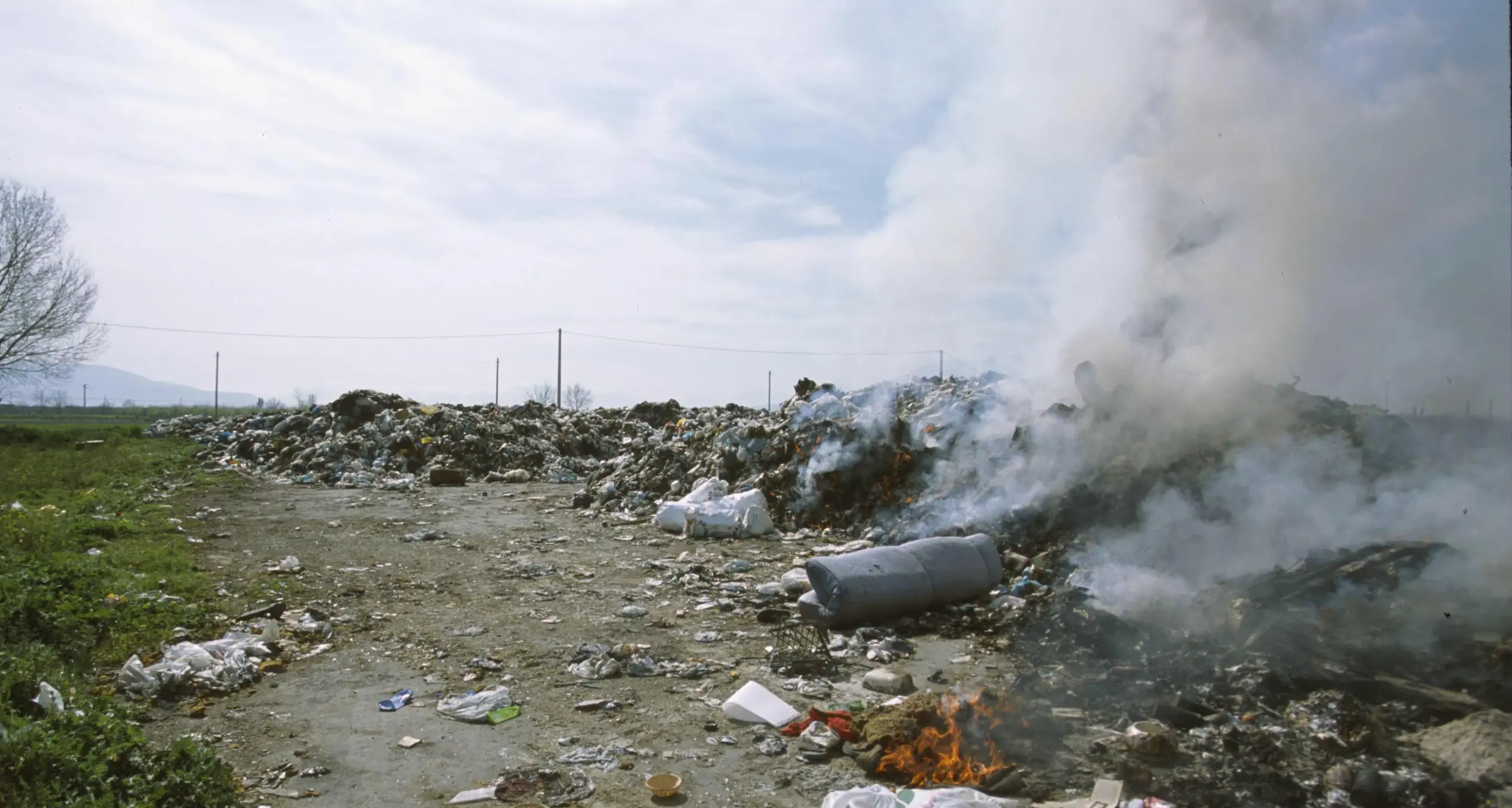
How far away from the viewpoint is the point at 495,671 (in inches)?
215

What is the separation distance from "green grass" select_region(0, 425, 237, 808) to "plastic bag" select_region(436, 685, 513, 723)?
1.18 meters

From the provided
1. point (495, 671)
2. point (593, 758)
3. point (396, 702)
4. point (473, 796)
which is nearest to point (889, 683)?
point (593, 758)

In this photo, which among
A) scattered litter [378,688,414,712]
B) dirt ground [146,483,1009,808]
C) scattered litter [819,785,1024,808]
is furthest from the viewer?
scattered litter [378,688,414,712]

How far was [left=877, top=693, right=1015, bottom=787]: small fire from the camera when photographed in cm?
379

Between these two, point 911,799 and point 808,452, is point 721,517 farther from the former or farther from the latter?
point 911,799

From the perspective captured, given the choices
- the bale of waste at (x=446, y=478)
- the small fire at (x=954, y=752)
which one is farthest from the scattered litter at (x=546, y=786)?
the bale of waste at (x=446, y=478)

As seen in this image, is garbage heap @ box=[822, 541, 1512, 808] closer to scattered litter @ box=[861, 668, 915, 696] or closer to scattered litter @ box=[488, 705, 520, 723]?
scattered litter @ box=[861, 668, 915, 696]

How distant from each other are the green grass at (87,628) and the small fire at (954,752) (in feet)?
9.85

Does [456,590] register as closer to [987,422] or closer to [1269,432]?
[987,422]

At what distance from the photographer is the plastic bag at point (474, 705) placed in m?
4.64

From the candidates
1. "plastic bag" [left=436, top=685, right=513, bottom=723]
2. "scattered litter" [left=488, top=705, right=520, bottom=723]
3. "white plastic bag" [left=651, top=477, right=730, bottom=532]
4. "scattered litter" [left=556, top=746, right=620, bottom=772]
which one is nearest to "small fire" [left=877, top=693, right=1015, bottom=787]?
"scattered litter" [left=556, top=746, right=620, bottom=772]

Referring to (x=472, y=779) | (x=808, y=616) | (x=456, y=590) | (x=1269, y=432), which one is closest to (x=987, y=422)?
(x=1269, y=432)

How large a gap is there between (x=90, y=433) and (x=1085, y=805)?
91.9ft

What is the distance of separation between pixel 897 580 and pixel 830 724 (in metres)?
2.27
